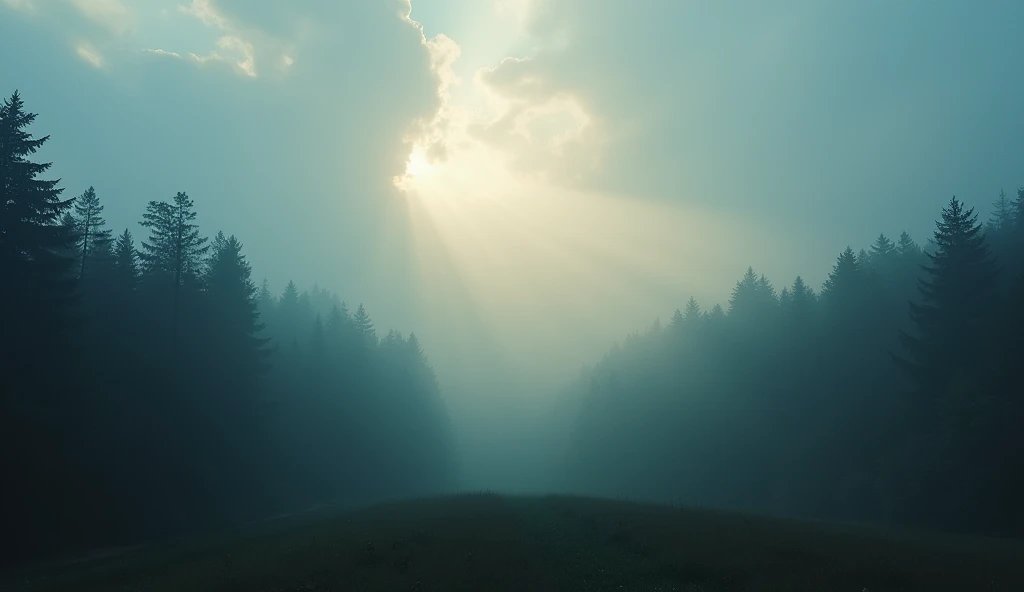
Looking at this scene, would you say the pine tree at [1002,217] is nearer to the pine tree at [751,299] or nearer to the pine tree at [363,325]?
the pine tree at [751,299]

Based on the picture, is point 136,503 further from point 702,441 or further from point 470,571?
point 702,441

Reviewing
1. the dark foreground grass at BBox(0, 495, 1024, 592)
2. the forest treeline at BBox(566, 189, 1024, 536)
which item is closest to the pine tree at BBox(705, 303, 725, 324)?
the forest treeline at BBox(566, 189, 1024, 536)

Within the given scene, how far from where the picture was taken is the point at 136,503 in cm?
3575

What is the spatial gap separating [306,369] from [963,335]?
68.0m

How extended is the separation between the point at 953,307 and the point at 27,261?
60224 mm

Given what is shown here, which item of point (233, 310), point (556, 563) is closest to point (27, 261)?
point (233, 310)

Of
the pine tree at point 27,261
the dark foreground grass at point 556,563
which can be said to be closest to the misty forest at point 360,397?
the pine tree at point 27,261

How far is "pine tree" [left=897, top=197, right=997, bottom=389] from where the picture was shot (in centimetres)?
4194

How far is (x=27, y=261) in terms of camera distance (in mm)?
29266

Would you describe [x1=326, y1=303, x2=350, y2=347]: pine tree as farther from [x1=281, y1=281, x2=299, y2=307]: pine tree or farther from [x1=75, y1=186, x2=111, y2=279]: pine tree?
[x1=75, y1=186, x2=111, y2=279]: pine tree

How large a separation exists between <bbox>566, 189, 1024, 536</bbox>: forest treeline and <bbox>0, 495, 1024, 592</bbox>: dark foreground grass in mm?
12334

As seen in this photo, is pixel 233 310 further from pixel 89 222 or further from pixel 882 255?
pixel 882 255

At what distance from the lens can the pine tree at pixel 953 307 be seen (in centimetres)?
4194

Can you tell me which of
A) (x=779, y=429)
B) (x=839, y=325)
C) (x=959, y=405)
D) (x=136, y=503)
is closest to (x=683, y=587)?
(x=959, y=405)
